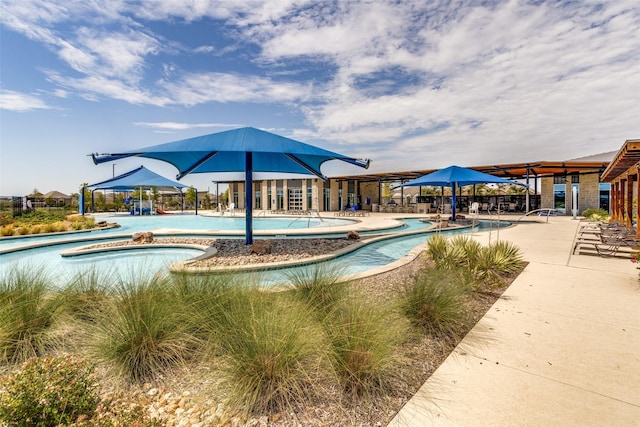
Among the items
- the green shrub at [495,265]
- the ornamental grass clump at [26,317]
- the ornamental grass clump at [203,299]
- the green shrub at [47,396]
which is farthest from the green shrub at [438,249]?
the ornamental grass clump at [26,317]

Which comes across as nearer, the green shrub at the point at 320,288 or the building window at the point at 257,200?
the green shrub at the point at 320,288

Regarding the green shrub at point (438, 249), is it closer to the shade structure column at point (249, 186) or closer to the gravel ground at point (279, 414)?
the gravel ground at point (279, 414)

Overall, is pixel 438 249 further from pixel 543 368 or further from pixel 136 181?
pixel 136 181

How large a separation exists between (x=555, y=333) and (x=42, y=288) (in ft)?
17.8

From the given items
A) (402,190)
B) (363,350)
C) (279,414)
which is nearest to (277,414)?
(279,414)

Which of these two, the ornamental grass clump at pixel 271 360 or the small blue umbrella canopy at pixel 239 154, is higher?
the small blue umbrella canopy at pixel 239 154

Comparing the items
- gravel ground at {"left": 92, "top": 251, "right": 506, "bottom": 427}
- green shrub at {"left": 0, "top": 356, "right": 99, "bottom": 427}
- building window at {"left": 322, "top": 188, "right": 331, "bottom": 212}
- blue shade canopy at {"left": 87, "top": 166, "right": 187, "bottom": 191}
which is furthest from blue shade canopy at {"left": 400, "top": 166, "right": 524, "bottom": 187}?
blue shade canopy at {"left": 87, "top": 166, "right": 187, "bottom": 191}

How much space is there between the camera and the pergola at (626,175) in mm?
7004

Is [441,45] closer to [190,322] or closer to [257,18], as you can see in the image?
[257,18]

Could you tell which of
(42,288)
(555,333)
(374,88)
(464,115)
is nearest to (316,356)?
(555,333)

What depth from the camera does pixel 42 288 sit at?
124 inches

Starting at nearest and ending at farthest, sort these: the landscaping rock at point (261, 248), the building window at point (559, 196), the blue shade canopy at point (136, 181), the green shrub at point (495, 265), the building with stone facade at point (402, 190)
Answer: 1. the green shrub at point (495, 265)
2. the landscaping rock at point (261, 248)
3. the building with stone facade at point (402, 190)
4. the building window at point (559, 196)
5. the blue shade canopy at point (136, 181)

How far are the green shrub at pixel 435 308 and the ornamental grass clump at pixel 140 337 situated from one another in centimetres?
218

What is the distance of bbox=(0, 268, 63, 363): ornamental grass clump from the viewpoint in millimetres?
2508
